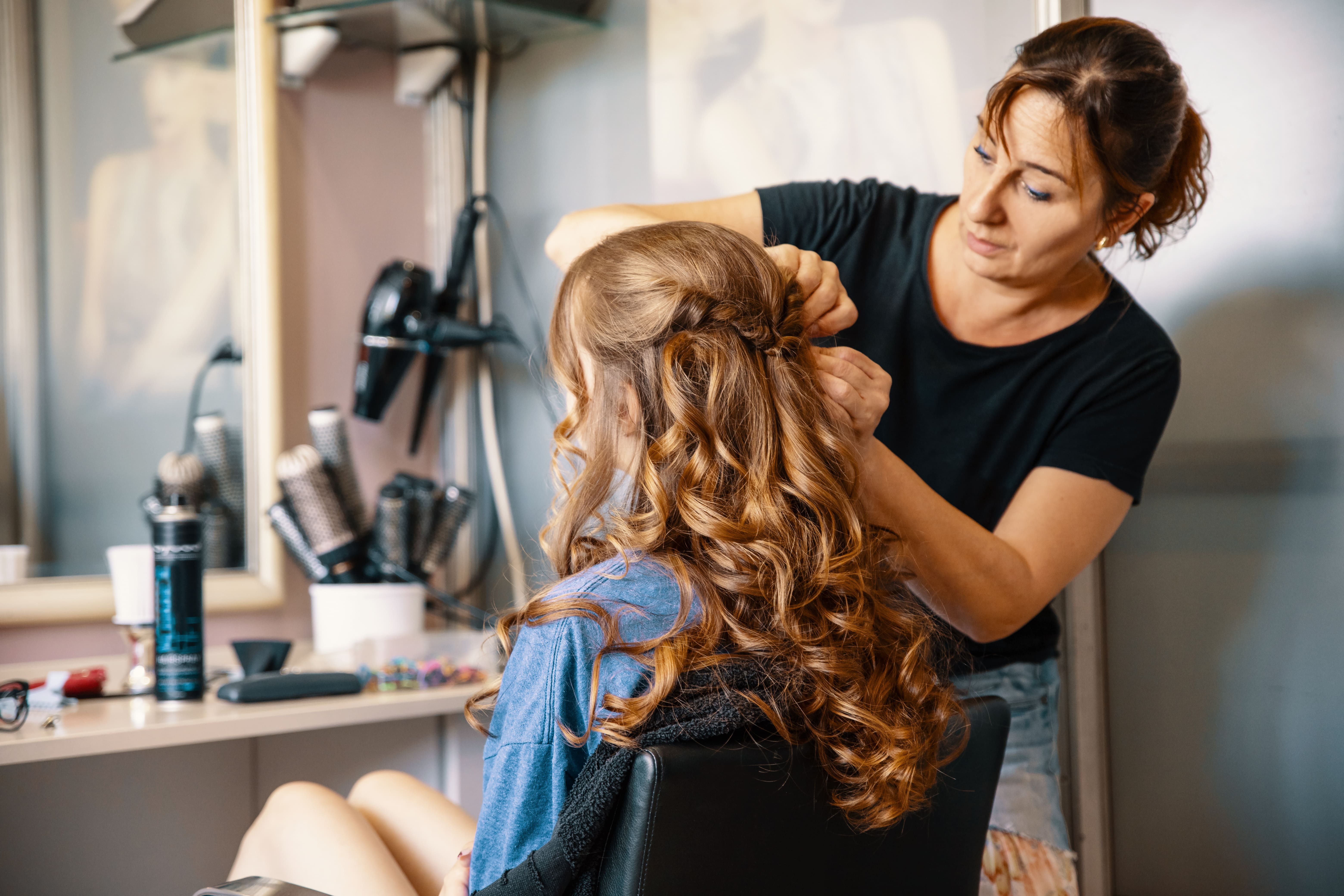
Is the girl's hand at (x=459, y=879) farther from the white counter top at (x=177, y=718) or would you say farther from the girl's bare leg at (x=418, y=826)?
Result: the white counter top at (x=177, y=718)

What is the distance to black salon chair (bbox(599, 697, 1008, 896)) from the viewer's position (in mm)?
557

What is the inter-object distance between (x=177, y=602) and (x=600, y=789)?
890 mm

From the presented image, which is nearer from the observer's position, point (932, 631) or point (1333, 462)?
point (932, 631)

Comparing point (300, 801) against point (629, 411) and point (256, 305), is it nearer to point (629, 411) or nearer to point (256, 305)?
point (629, 411)

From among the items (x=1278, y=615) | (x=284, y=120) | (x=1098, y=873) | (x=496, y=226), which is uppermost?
(x=284, y=120)

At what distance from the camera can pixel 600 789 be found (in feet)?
1.84

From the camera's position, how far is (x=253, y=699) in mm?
1256

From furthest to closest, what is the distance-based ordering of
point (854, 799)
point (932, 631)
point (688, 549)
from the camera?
point (932, 631) < point (688, 549) < point (854, 799)

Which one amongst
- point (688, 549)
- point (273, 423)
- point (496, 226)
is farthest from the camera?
point (496, 226)

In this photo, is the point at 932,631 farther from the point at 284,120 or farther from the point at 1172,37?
the point at 284,120

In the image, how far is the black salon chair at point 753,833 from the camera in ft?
1.83

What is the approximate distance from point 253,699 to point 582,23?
3.86ft

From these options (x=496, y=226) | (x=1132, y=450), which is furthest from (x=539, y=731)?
(x=496, y=226)

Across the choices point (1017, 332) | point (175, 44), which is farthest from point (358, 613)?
point (1017, 332)
